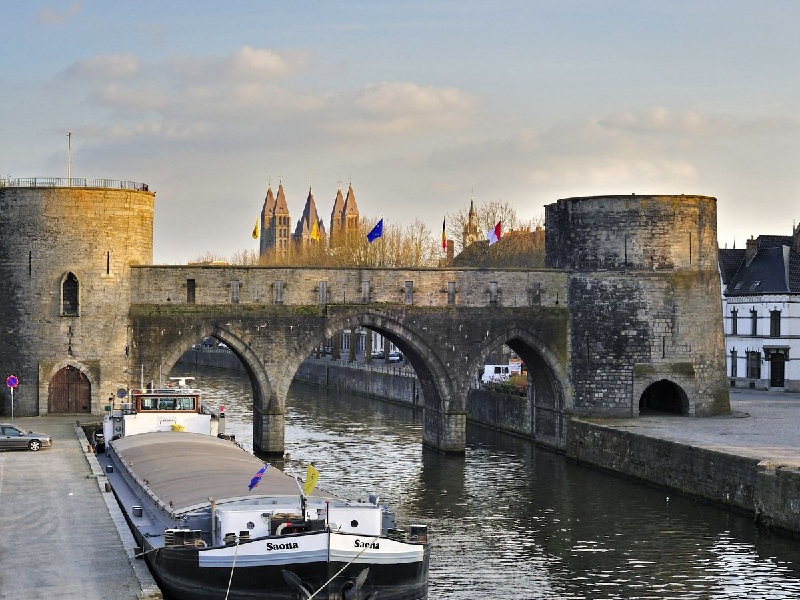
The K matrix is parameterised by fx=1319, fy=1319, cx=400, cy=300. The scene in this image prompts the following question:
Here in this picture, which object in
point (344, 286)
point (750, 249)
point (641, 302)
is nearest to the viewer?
point (344, 286)

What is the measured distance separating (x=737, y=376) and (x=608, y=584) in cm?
4033

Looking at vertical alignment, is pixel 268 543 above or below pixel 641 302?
below

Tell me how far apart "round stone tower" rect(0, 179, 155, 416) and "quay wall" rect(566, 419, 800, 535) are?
15825 millimetres

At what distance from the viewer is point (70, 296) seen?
44.2m

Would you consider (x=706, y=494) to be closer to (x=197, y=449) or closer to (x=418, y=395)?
(x=197, y=449)

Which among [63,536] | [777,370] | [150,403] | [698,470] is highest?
[777,370]

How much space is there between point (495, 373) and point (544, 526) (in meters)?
33.6

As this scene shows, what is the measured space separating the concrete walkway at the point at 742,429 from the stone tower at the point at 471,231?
36.2 m

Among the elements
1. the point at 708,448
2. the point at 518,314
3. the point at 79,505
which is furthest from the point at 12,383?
the point at 708,448

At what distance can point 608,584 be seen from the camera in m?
26.5

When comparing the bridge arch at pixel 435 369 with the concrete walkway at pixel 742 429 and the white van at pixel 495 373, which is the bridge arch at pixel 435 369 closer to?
the concrete walkway at pixel 742 429

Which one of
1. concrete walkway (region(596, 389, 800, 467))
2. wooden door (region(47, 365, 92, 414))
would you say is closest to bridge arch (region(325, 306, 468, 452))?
concrete walkway (region(596, 389, 800, 467))

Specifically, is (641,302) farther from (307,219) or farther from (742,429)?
(307,219)

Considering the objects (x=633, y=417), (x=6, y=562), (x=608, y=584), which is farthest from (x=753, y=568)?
(x=633, y=417)
